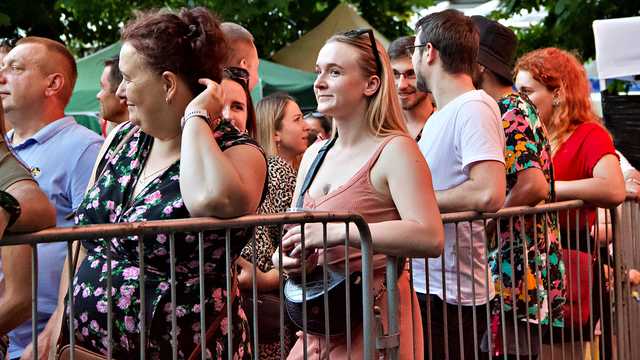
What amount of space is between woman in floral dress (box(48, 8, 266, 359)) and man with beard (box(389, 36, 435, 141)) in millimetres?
2487

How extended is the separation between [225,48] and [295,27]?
Result: 1450cm

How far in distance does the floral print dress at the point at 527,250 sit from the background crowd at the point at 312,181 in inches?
0.4

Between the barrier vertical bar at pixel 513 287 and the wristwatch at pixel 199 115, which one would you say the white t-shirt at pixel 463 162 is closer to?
the barrier vertical bar at pixel 513 287

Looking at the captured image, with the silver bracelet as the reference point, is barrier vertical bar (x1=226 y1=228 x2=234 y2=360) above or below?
below

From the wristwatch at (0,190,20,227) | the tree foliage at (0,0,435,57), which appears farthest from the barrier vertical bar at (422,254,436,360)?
the tree foliage at (0,0,435,57)

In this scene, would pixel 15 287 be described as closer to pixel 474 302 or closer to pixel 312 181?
pixel 312 181

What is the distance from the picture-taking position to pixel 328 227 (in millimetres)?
4070

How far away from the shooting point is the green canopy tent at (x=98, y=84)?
14.2 m

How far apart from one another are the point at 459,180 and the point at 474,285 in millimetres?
474

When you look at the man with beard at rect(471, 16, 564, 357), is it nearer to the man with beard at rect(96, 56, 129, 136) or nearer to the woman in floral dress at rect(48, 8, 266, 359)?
the woman in floral dress at rect(48, 8, 266, 359)

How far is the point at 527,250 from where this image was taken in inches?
209

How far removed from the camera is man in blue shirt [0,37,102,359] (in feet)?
16.8

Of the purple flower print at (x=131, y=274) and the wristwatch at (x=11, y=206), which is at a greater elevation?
the wristwatch at (x=11, y=206)

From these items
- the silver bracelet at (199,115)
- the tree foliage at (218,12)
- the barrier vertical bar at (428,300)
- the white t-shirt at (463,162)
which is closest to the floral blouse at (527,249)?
the white t-shirt at (463,162)
